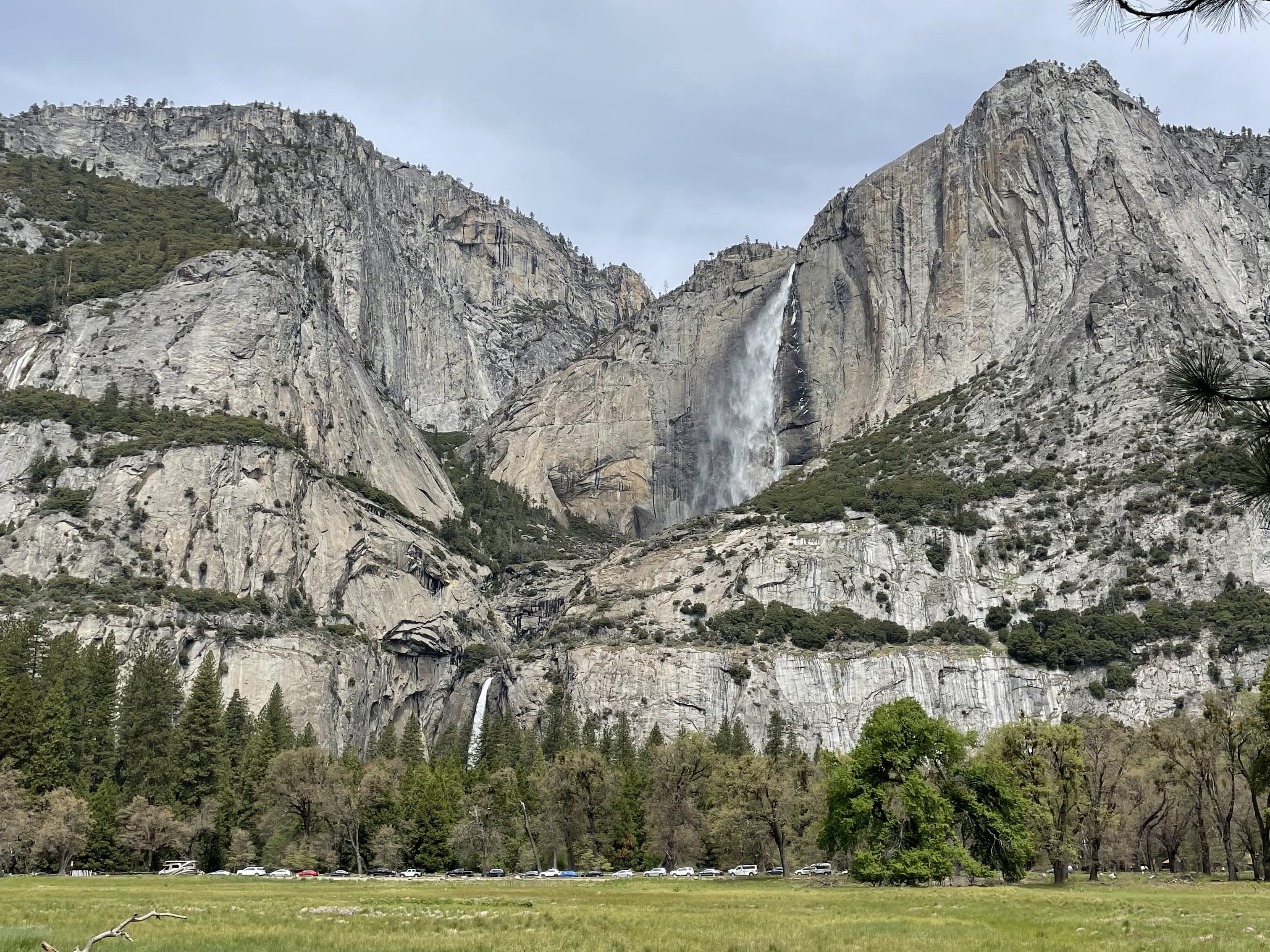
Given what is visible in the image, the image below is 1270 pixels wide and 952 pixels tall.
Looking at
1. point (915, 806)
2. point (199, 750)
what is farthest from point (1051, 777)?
point (199, 750)

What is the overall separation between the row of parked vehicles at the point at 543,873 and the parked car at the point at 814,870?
33mm

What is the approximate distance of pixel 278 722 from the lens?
11856 cm

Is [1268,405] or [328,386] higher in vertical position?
[328,386]

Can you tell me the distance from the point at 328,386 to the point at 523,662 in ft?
203

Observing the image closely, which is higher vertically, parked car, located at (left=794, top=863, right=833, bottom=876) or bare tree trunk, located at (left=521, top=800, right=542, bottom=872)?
bare tree trunk, located at (left=521, top=800, right=542, bottom=872)

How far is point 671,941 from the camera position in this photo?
31953 mm

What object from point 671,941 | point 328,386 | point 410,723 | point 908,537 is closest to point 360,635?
point 410,723

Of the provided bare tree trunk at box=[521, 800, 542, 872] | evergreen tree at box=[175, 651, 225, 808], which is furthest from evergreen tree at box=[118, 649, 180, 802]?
bare tree trunk at box=[521, 800, 542, 872]

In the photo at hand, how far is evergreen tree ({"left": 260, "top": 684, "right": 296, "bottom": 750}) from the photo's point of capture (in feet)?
374

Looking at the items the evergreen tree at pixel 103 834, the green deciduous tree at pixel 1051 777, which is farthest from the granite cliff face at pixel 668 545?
the green deciduous tree at pixel 1051 777

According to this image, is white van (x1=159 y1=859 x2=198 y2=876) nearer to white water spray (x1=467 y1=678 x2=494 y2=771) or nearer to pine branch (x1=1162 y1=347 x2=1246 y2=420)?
white water spray (x1=467 y1=678 x2=494 y2=771)

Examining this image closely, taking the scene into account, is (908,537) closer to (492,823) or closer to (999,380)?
(999,380)

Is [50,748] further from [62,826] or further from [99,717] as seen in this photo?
[99,717]

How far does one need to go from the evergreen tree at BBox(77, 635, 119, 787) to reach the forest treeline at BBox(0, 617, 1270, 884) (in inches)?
8.5
